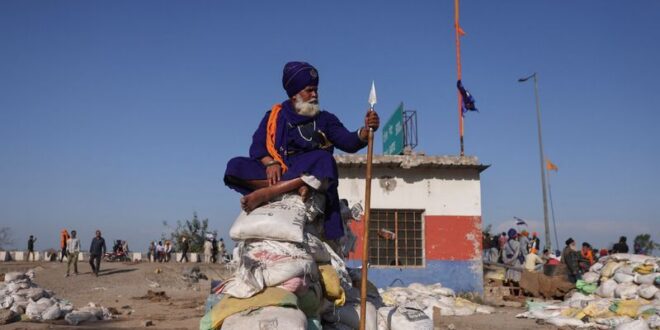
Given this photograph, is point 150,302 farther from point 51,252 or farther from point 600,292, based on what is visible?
point 51,252

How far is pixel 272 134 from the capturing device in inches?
116

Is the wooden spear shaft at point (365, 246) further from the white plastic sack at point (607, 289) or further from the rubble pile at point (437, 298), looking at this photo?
the white plastic sack at point (607, 289)

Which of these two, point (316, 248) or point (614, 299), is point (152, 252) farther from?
point (316, 248)

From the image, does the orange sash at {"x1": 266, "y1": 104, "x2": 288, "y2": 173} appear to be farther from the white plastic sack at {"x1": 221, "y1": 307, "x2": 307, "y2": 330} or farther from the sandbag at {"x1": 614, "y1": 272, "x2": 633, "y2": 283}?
the sandbag at {"x1": 614, "y1": 272, "x2": 633, "y2": 283}

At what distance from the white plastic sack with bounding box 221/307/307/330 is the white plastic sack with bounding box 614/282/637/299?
12.7 meters

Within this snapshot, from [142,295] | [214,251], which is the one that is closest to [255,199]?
[142,295]

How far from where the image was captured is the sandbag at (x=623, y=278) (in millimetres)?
13242

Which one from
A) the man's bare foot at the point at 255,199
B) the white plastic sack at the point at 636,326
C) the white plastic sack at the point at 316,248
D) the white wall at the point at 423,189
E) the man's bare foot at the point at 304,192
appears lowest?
the white plastic sack at the point at 636,326

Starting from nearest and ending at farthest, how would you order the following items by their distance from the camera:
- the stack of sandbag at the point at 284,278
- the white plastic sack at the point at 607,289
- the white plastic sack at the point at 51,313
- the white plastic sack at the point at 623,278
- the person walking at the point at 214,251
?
1. the stack of sandbag at the point at 284,278
2. the white plastic sack at the point at 51,313
3. the white plastic sack at the point at 623,278
4. the white plastic sack at the point at 607,289
5. the person walking at the point at 214,251

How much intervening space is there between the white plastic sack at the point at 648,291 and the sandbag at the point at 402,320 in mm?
11790

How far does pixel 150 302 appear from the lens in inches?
648

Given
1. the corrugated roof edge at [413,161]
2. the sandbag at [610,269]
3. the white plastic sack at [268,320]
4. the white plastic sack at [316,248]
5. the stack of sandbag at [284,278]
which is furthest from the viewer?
the corrugated roof edge at [413,161]

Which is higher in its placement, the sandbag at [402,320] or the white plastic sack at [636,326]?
the sandbag at [402,320]

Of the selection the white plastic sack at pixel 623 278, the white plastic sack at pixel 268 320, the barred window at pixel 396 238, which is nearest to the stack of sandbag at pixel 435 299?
the barred window at pixel 396 238
